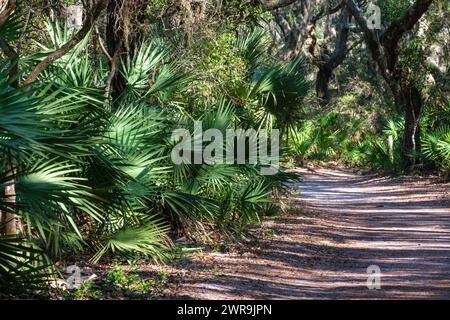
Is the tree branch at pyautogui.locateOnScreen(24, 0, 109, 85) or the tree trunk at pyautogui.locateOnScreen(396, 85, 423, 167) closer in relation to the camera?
the tree branch at pyautogui.locateOnScreen(24, 0, 109, 85)

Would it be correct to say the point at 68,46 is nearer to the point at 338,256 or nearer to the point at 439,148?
the point at 338,256

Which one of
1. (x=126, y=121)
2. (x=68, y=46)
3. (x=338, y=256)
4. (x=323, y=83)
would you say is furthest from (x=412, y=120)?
(x=68, y=46)

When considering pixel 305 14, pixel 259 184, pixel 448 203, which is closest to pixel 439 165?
pixel 448 203

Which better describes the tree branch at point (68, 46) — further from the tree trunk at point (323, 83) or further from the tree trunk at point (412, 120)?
the tree trunk at point (323, 83)

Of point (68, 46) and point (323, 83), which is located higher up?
point (323, 83)

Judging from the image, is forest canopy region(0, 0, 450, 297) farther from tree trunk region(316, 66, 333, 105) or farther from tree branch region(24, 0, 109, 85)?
tree trunk region(316, 66, 333, 105)

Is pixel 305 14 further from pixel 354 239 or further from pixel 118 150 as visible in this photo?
pixel 118 150

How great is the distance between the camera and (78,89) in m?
8.88

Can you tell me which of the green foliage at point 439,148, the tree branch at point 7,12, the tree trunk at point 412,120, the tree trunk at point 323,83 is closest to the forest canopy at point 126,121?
the tree branch at point 7,12

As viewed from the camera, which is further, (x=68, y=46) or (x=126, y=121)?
(x=126, y=121)

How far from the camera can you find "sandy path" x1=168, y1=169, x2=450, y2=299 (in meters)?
9.27

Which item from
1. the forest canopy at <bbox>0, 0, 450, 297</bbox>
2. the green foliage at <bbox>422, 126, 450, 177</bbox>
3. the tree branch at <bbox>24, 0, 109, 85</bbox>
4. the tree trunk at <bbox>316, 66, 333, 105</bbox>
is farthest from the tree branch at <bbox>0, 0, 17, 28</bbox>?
the tree trunk at <bbox>316, 66, 333, 105</bbox>

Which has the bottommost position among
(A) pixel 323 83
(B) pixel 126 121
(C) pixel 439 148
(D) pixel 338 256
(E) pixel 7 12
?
(D) pixel 338 256

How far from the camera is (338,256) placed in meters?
12.0
